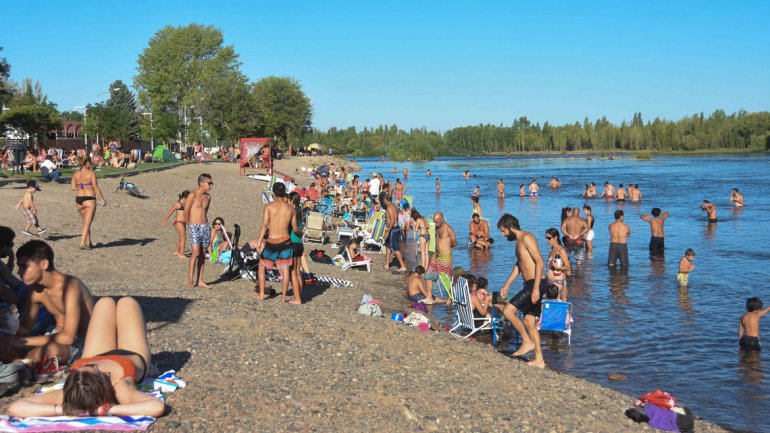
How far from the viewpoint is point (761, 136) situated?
12800cm

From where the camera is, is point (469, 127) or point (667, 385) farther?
point (469, 127)

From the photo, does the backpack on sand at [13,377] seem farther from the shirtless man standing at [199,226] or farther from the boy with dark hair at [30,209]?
the boy with dark hair at [30,209]

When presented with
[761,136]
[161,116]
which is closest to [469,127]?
[761,136]

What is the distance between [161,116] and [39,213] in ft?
123

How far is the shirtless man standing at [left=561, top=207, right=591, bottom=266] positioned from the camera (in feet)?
51.6

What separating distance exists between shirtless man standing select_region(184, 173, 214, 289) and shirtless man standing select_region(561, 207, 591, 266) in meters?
8.20

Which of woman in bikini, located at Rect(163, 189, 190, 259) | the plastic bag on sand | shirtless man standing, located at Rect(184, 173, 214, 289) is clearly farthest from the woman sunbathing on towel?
woman in bikini, located at Rect(163, 189, 190, 259)

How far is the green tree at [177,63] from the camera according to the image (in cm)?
7056

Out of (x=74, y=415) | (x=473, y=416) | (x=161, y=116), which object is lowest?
(x=473, y=416)

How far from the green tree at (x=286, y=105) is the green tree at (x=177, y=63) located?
14.9 feet

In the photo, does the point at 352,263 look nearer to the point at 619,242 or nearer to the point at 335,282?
the point at 335,282

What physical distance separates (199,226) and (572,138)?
157 meters

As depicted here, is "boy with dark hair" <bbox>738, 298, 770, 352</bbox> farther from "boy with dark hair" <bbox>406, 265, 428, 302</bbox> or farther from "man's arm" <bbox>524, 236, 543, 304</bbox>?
"boy with dark hair" <bbox>406, 265, 428, 302</bbox>

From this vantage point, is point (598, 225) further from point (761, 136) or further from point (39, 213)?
point (761, 136)
